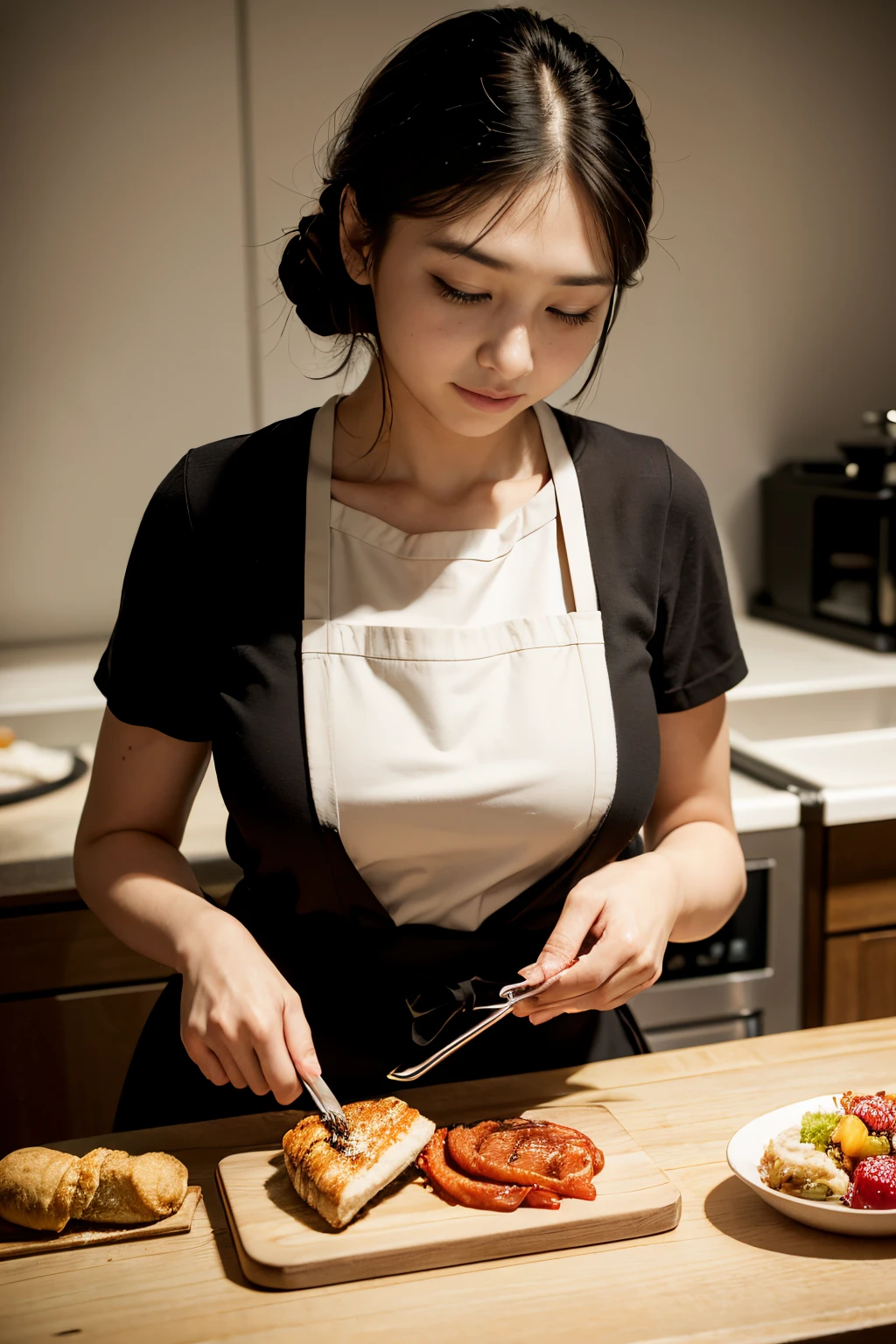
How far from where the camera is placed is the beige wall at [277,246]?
2211 mm

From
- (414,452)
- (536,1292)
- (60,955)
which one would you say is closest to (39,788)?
(60,955)

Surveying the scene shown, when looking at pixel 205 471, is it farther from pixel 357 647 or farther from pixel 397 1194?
pixel 397 1194

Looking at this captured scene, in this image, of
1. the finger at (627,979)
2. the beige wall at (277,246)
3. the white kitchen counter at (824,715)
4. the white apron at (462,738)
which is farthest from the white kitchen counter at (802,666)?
the finger at (627,979)

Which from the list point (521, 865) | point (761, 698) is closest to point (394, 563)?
point (521, 865)

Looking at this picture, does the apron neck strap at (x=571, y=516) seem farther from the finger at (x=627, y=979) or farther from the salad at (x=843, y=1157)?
the salad at (x=843, y=1157)

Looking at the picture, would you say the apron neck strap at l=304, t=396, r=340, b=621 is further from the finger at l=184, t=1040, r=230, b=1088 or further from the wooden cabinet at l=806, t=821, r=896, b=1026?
the wooden cabinet at l=806, t=821, r=896, b=1026

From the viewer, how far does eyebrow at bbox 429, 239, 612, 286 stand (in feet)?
3.30

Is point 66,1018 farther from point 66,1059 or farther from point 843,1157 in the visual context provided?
point 843,1157

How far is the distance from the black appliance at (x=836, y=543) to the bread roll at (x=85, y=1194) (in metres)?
1.80

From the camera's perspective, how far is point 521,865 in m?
1.15

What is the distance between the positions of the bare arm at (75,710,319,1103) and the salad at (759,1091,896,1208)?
344mm

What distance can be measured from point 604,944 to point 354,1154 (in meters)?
0.26

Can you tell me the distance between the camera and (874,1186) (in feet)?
2.81

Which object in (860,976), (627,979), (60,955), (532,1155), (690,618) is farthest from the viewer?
(860,976)
